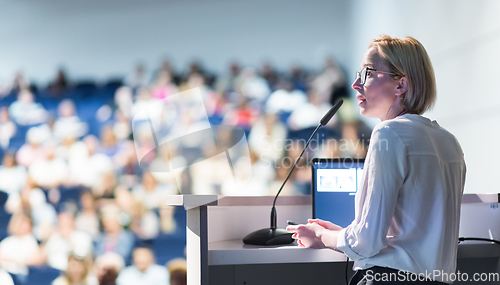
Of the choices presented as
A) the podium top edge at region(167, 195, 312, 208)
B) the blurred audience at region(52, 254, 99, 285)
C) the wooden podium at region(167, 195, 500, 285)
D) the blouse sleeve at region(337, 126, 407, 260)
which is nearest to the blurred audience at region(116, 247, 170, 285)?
the blurred audience at region(52, 254, 99, 285)

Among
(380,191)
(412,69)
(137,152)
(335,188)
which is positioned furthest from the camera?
(137,152)

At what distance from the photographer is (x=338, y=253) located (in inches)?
36.7

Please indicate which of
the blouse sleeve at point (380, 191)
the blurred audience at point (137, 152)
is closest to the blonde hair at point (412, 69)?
the blouse sleeve at point (380, 191)

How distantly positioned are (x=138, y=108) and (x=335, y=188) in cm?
247

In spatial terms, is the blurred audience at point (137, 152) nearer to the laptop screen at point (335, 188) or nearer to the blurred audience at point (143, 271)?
the blurred audience at point (143, 271)

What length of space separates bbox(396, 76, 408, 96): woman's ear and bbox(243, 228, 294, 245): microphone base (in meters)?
0.42

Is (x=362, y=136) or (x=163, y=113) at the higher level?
(x=163, y=113)

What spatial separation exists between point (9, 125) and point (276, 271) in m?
2.77

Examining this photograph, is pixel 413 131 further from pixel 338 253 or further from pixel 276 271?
pixel 276 271

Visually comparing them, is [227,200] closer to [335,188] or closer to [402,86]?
[335,188]

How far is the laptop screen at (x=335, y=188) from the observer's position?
107 centimetres

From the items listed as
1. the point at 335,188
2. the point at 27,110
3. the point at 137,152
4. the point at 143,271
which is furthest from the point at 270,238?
the point at 27,110

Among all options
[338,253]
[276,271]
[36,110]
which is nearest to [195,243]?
[338,253]

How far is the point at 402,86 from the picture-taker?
2.63ft
